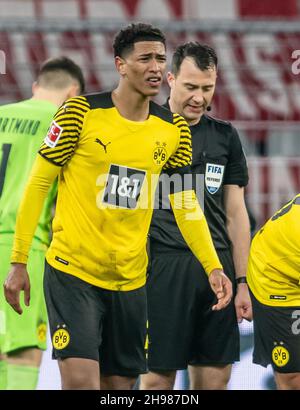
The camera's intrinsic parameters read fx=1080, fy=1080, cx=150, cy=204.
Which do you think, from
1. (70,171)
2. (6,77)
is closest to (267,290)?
(70,171)

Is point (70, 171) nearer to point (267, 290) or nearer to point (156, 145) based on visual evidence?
point (156, 145)

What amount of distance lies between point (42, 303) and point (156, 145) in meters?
1.35

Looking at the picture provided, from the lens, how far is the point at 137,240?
177 inches

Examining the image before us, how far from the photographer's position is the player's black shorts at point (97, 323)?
4.34m

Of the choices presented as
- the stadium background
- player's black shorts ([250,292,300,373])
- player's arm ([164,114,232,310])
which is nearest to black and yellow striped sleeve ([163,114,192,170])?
player's arm ([164,114,232,310])

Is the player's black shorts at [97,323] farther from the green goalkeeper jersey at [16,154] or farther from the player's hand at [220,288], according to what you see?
the green goalkeeper jersey at [16,154]

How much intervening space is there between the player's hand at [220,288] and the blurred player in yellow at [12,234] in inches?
43.3

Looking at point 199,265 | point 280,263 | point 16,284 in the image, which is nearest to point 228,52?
point 199,265

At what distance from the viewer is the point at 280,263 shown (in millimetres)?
5250

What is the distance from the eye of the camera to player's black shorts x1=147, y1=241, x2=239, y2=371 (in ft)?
A: 17.6

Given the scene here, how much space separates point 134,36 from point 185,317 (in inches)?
62.8

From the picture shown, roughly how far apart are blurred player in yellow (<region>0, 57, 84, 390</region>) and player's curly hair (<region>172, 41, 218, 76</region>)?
0.67 metres

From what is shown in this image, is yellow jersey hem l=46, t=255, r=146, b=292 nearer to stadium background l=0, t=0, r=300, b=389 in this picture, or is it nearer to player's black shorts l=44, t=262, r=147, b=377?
player's black shorts l=44, t=262, r=147, b=377

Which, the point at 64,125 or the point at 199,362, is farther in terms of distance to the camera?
the point at 199,362
